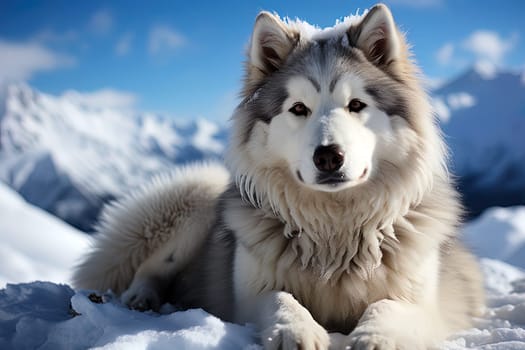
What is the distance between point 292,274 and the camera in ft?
9.05

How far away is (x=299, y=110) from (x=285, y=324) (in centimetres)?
116

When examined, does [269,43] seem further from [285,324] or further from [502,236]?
[502,236]

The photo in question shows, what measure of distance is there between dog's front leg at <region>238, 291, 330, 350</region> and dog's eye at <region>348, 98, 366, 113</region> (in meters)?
1.05

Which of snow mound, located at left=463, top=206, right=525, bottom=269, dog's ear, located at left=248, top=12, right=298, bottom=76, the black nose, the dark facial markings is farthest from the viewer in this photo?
snow mound, located at left=463, top=206, right=525, bottom=269

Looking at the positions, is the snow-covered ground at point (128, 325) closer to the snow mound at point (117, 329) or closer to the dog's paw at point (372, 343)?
the snow mound at point (117, 329)

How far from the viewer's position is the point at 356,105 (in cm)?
275

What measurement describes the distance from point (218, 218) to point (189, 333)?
146cm

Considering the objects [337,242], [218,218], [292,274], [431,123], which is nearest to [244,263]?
[292,274]

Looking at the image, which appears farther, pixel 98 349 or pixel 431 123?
pixel 431 123

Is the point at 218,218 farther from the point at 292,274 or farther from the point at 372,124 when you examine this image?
the point at 372,124

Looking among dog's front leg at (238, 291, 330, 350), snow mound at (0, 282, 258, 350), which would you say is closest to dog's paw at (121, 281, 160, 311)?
snow mound at (0, 282, 258, 350)

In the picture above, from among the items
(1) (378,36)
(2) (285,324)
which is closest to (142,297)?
(2) (285,324)

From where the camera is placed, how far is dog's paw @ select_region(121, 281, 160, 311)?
11.7ft

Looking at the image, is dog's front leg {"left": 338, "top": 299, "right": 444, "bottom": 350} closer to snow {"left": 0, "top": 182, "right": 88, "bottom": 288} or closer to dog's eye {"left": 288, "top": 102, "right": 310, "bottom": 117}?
dog's eye {"left": 288, "top": 102, "right": 310, "bottom": 117}
